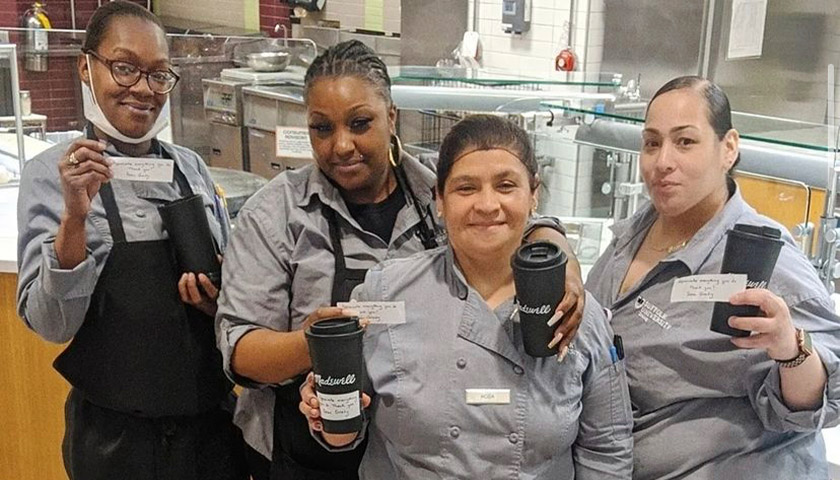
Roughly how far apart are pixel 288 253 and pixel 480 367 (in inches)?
17.7

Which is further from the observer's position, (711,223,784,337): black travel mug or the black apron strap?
the black apron strap

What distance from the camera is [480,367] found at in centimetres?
149

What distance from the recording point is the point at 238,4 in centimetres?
766

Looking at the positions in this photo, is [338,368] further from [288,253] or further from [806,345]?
[806,345]

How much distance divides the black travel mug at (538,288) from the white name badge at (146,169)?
777 mm

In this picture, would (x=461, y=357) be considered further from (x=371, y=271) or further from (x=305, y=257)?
(x=305, y=257)

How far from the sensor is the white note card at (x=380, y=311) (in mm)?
1447

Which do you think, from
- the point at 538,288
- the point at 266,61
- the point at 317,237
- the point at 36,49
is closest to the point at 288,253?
the point at 317,237

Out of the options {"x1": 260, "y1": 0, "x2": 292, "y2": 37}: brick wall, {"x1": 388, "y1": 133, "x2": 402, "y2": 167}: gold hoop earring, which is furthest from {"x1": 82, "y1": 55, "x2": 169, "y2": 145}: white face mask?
{"x1": 260, "y1": 0, "x2": 292, "y2": 37}: brick wall

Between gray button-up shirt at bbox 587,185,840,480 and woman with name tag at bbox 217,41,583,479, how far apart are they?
209 millimetres

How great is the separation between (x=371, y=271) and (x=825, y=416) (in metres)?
0.84

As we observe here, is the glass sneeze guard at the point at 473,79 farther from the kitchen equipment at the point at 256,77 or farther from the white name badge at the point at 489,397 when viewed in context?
the kitchen equipment at the point at 256,77

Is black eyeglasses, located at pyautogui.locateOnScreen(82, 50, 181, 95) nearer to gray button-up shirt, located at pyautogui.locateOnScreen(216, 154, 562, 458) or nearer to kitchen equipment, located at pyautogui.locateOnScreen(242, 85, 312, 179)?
gray button-up shirt, located at pyautogui.locateOnScreen(216, 154, 562, 458)

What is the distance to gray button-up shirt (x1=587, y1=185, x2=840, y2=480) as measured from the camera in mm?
1502
